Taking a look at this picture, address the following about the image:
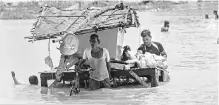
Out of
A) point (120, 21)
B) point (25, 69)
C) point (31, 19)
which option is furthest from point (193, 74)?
point (31, 19)

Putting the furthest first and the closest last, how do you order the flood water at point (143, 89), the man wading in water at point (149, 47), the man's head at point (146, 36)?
the man wading in water at point (149, 47), the man's head at point (146, 36), the flood water at point (143, 89)

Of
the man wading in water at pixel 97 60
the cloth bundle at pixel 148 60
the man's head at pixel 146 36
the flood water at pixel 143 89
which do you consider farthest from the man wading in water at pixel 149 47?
the man wading in water at pixel 97 60

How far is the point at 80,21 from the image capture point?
34.4ft

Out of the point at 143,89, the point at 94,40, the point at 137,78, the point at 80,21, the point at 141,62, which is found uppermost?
the point at 80,21

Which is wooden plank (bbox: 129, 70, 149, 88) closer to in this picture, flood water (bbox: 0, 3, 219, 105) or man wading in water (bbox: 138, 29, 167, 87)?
flood water (bbox: 0, 3, 219, 105)

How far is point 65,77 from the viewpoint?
1048 centimetres

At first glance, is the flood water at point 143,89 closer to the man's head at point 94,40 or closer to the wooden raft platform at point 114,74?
the wooden raft platform at point 114,74

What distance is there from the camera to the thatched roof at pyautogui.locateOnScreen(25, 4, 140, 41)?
10016 mm

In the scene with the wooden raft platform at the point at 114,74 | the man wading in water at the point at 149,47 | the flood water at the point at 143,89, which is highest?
the man wading in water at the point at 149,47

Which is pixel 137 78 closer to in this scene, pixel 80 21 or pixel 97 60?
pixel 97 60

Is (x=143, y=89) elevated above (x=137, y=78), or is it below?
below

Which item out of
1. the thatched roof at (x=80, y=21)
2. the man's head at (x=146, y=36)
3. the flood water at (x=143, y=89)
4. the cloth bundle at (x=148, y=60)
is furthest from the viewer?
the man's head at (x=146, y=36)

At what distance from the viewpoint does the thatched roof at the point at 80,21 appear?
10.0m

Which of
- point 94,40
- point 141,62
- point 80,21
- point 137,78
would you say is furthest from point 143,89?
point 80,21
